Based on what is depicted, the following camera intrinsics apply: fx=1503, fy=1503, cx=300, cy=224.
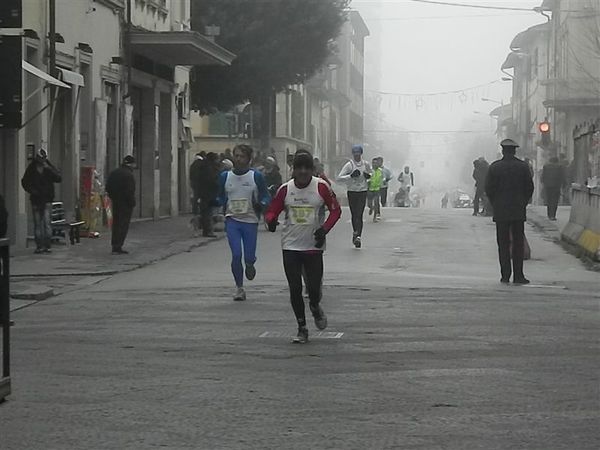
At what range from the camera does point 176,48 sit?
115ft

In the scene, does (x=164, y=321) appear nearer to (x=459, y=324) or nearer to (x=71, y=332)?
(x=71, y=332)

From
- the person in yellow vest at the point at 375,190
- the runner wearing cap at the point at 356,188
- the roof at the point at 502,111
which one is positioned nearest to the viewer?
the runner wearing cap at the point at 356,188

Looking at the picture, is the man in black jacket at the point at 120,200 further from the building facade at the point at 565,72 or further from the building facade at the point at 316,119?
the building facade at the point at 565,72

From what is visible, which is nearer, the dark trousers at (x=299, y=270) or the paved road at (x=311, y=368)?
the paved road at (x=311, y=368)

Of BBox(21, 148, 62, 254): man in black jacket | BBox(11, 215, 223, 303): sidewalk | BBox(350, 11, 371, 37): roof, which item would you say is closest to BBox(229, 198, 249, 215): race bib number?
BBox(11, 215, 223, 303): sidewalk

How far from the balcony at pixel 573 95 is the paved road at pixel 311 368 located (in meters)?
45.7

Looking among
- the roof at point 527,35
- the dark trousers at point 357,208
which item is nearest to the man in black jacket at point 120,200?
the dark trousers at point 357,208

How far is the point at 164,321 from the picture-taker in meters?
14.1

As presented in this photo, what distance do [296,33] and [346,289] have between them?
104 feet

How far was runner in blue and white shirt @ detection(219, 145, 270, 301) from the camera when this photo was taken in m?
16.2

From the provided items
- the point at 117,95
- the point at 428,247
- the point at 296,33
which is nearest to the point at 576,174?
the point at 428,247

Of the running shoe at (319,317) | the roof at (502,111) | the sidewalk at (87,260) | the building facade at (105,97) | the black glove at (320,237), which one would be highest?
the roof at (502,111)

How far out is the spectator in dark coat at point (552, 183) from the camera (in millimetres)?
36481

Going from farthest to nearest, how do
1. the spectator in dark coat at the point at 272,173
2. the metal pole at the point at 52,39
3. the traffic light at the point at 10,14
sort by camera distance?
1. the spectator in dark coat at the point at 272,173
2. the metal pole at the point at 52,39
3. the traffic light at the point at 10,14
